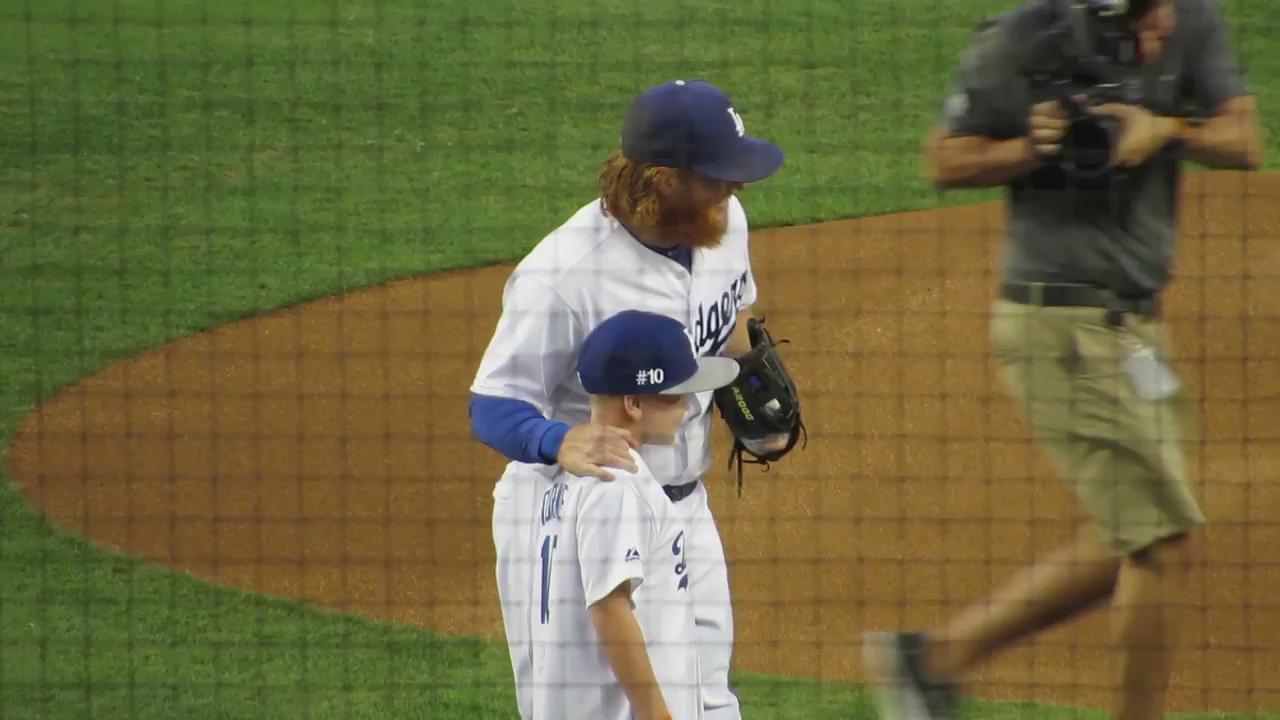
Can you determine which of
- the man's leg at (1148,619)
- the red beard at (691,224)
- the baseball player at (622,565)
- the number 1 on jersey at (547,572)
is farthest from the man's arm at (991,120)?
the number 1 on jersey at (547,572)

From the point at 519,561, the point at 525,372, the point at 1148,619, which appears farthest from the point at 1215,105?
the point at 519,561

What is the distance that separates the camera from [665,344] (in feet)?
11.6

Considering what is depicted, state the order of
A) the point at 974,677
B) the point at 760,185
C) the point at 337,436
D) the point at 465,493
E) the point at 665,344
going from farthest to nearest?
the point at 760,185 < the point at 337,436 < the point at 465,493 < the point at 974,677 < the point at 665,344

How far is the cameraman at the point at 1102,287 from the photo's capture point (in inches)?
166

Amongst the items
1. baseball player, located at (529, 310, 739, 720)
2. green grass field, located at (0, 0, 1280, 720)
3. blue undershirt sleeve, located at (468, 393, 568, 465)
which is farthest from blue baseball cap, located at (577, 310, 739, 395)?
green grass field, located at (0, 0, 1280, 720)

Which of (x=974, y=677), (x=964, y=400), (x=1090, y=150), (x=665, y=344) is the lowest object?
(x=974, y=677)

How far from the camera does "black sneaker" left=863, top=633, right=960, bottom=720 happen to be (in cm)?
445

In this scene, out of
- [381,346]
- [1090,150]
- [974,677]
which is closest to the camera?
[1090,150]

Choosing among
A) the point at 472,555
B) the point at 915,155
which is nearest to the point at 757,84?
the point at 915,155

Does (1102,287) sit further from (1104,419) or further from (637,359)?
(637,359)

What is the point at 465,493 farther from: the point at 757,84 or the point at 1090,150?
the point at 757,84

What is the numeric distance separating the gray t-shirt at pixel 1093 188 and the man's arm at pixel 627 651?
1415mm

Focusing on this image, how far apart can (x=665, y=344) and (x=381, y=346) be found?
4.71 meters

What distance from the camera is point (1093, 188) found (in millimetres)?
4277
